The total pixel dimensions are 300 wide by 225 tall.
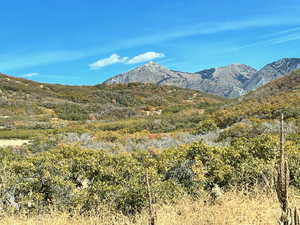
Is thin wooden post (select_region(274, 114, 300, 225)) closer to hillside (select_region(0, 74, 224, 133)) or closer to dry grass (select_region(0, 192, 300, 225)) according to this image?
dry grass (select_region(0, 192, 300, 225))

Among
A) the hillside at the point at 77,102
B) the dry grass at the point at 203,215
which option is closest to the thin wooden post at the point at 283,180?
the dry grass at the point at 203,215

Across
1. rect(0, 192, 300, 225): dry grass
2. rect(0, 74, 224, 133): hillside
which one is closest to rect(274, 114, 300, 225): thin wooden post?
rect(0, 192, 300, 225): dry grass

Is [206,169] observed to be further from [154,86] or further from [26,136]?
[154,86]

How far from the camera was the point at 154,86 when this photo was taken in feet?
262

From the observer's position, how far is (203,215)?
4746 mm

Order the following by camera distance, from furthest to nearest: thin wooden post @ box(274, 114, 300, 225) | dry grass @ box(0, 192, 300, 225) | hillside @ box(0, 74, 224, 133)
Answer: hillside @ box(0, 74, 224, 133), dry grass @ box(0, 192, 300, 225), thin wooden post @ box(274, 114, 300, 225)

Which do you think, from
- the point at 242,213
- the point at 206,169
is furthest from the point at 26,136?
the point at 242,213

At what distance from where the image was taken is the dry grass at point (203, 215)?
4441 millimetres

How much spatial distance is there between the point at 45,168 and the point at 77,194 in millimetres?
1472

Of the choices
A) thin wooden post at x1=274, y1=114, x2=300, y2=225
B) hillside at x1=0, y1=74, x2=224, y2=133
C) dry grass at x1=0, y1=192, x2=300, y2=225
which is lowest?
dry grass at x1=0, y1=192, x2=300, y2=225

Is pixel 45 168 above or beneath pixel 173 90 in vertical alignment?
beneath

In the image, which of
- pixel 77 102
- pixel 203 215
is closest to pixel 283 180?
pixel 203 215

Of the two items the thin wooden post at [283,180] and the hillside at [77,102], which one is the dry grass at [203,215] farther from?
the hillside at [77,102]

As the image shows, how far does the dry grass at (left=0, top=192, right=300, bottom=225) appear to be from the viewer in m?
4.44
